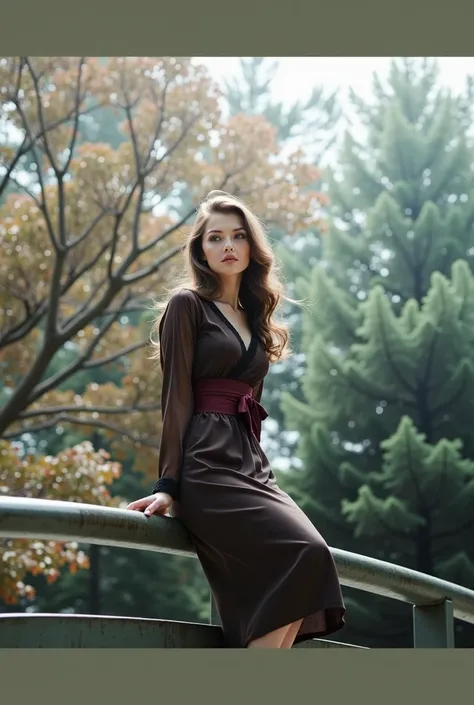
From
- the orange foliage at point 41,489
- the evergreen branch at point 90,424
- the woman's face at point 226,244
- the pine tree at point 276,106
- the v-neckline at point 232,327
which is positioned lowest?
the orange foliage at point 41,489

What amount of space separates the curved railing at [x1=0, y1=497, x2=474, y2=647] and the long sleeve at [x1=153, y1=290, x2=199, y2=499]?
7.4 inches

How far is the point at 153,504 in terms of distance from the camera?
8.11 ft

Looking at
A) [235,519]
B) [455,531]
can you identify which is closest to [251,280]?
[235,519]

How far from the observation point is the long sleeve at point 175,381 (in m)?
2.70

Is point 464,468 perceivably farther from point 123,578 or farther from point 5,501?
point 5,501

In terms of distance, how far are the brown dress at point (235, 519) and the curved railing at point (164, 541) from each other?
0.10m

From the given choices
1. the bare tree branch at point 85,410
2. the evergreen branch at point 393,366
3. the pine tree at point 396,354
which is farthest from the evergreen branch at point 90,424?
the evergreen branch at point 393,366

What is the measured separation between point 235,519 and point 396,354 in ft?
39.9

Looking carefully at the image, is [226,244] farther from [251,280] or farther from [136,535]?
[136,535]

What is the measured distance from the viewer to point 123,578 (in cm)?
1900

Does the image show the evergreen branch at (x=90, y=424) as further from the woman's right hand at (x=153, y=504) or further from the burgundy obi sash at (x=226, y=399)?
the woman's right hand at (x=153, y=504)

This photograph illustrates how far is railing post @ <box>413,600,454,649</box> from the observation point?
3070 millimetres
